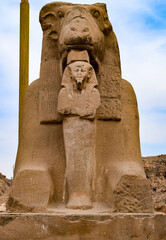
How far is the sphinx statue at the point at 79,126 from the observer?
4.59 meters

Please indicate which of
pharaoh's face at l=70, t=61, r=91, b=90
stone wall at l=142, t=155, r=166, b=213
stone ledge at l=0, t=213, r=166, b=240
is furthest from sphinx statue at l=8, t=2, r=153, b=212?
stone wall at l=142, t=155, r=166, b=213

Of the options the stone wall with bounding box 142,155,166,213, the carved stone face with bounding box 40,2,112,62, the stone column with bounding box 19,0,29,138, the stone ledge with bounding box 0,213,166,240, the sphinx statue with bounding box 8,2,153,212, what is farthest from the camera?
the stone column with bounding box 19,0,29,138

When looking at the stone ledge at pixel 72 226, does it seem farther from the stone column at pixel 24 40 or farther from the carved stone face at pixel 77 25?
the stone column at pixel 24 40

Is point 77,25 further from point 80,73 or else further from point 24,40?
point 24,40

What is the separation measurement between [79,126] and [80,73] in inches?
19.8

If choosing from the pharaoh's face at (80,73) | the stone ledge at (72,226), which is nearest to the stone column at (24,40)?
the pharaoh's face at (80,73)

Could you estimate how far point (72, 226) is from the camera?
4207mm

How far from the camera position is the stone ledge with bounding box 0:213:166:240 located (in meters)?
4.21

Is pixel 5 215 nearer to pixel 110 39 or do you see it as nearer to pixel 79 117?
pixel 79 117

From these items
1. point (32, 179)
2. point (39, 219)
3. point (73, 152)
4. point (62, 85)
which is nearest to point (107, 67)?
point (62, 85)

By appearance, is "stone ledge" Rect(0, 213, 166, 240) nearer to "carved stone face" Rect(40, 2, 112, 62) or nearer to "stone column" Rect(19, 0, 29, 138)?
"carved stone face" Rect(40, 2, 112, 62)

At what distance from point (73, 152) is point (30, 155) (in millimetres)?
553

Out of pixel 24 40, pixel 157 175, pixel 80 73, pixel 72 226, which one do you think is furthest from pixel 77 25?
pixel 157 175

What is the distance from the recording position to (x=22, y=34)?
849 centimetres
